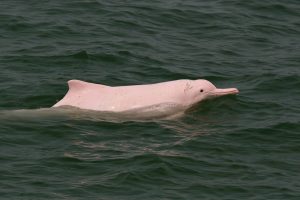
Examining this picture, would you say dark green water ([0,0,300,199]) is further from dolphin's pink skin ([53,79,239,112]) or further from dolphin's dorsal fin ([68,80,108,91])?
dolphin's dorsal fin ([68,80,108,91])

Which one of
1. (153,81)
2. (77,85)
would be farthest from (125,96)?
(153,81)

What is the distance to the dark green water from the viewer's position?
1680 centimetres

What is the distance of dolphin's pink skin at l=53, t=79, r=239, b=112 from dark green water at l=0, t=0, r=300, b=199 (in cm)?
45

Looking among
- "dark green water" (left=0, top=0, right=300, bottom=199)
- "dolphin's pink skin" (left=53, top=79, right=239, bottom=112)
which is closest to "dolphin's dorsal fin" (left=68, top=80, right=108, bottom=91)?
"dolphin's pink skin" (left=53, top=79, right=239, bottom=112)

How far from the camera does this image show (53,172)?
1700 cm

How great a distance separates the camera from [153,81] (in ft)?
77.0

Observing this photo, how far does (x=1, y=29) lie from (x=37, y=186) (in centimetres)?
1121

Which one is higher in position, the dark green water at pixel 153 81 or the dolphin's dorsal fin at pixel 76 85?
the dolphin's dorsal fin at pixel 76 85

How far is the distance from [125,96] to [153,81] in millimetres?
2890

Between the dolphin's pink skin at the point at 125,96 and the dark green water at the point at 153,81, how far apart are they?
455 mm

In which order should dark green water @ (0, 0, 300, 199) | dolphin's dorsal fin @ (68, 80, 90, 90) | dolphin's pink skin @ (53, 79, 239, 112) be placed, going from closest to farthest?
dark green water @ (0, 0, 300, 199) → dolphin's pink skin @ (53, 79, 239, 112) → dolphin's dorsal fin @ (68, 80, 90, 90)

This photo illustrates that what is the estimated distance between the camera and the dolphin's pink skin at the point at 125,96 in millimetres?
20562

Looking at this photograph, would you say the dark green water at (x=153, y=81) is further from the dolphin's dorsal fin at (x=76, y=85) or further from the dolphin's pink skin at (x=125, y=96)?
the dolphin's dorsal fin at (x=76, y=85)

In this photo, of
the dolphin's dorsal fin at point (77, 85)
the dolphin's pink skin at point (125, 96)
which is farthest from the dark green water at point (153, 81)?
the dolphin's dorsal fin at point (77, 85)
